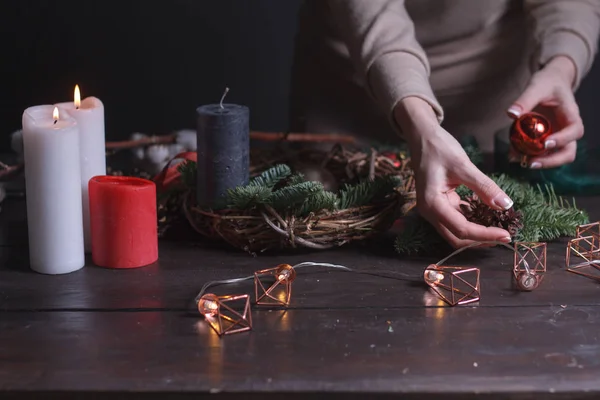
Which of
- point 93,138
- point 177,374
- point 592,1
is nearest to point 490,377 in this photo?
point 177,374

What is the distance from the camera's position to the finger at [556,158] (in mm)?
1261

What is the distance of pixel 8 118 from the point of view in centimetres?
159

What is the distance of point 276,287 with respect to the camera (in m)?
1.00

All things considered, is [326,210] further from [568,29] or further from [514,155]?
[568,29]

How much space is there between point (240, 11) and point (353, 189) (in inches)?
22.6

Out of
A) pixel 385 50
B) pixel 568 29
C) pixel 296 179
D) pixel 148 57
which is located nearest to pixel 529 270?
pixel 296 179

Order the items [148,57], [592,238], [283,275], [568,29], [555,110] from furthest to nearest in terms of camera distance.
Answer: [148,57]
[568,29]
[555,110]
[592,238]
[283,275]

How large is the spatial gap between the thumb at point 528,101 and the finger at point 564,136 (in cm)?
6

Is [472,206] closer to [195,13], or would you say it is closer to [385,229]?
[385,229]

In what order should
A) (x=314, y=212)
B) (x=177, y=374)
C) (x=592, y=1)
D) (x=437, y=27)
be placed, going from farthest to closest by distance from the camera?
(x=437, y=27) → (x=592, y=1) → (x=314, y=212) → (x=177, y=374)

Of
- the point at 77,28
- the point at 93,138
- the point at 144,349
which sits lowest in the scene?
the point at 144,349

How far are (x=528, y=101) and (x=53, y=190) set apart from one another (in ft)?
2.40

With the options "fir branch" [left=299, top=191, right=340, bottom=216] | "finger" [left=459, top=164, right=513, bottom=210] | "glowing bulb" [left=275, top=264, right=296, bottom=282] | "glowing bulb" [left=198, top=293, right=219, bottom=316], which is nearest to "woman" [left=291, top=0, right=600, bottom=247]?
"finger" [left=459, top=164, right=513, bottom=210]

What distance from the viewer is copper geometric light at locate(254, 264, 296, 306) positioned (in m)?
0.95
